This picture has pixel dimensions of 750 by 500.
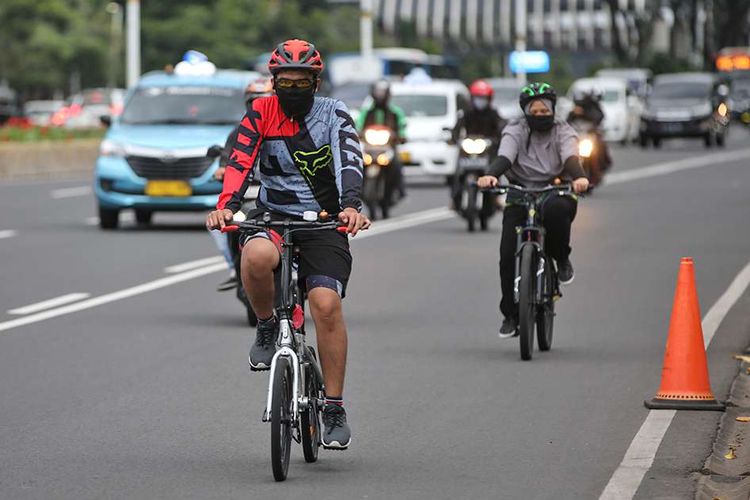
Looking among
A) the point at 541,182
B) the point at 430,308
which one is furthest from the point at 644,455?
the point at 430,308

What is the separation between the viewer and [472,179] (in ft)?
75.9

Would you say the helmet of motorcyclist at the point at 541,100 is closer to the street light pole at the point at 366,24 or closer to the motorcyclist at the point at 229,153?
the motorcyclist at the point at 229,153

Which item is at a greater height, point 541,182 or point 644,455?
point 541,182

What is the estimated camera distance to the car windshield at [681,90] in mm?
53094

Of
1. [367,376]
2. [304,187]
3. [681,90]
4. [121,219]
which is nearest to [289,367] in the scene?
[304,187]

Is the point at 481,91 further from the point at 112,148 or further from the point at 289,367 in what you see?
the point at 289,367

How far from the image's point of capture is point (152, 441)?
29.1ft

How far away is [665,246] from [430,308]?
6.53m

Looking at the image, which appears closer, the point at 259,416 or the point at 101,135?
the point at 259,416

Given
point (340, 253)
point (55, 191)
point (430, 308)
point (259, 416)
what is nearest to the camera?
point (340, 253)

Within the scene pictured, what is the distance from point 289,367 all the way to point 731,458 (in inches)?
79.5

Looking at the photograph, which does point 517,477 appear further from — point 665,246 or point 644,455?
point 665,246

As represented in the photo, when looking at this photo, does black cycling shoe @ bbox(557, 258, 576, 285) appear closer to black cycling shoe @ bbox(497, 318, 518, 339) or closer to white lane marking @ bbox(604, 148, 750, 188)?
black cycling shoe @ bbox(497, 318, 518, 339)

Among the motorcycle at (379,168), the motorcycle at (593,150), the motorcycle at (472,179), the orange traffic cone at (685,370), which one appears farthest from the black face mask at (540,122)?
the motorcycle at (593,150)
